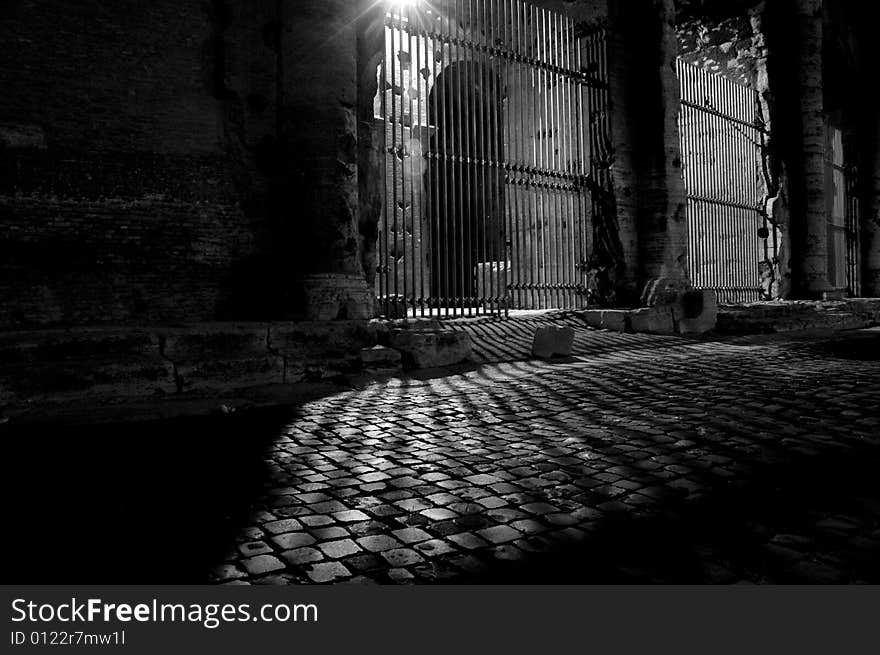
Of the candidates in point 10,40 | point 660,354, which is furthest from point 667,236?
point 10,40

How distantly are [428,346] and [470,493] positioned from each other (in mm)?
3780

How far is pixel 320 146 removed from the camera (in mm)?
6082

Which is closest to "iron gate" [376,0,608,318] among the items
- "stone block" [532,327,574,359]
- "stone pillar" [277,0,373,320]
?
"stone block" [532,327,574,359]

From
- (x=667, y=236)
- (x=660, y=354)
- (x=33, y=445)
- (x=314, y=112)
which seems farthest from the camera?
(x=667, y=236)

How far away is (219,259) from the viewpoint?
6105 millimetres

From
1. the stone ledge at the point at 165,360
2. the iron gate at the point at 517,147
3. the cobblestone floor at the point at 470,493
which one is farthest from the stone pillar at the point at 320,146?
the iron gate at the point at 517,147

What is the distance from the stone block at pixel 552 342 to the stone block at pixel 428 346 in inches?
38.8

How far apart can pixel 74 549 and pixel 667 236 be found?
9658 millimetres

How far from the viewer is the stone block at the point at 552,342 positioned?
6906 millimetres

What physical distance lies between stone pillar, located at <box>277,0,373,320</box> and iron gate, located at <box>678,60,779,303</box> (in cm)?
850

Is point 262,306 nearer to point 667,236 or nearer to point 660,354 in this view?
point 660,354

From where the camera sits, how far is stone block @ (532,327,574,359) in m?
6.91

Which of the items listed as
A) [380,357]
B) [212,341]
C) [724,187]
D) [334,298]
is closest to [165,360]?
[212,341]

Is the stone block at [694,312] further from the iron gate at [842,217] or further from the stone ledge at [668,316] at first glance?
the iron gate at [842,217]
